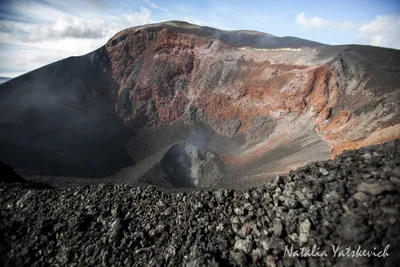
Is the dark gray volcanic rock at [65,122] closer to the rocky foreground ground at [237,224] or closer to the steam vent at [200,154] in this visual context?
the steam vent at [200,154]

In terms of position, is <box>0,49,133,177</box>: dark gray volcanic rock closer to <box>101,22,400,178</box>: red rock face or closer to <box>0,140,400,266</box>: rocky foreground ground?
<box>101,22,400,178</box>: red rock face

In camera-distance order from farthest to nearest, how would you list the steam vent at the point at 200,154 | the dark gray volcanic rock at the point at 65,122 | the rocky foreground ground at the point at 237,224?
the dark gray volcanic rock at the point at 65,122, the steam vent at the point at 200,154, the rocky foreground ground at the point at 237,224

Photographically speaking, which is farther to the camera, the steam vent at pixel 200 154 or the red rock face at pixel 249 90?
the red rock face at pixel 249 90

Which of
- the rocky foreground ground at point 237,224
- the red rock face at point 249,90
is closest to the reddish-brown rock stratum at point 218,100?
the red rock face at point 249,90

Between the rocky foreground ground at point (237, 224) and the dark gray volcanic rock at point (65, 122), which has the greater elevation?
the rocky foreground ground at point (237, 224)

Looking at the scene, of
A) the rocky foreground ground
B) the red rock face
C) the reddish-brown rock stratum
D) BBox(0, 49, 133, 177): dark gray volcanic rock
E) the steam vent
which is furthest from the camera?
BBox(0, 49, 133, 177): dark gray volcanic rock

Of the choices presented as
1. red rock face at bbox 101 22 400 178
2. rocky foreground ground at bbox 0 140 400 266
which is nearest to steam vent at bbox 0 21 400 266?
rocky foreground ground at bbox 0 140 400 266

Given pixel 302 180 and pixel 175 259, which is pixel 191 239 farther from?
pixel 302 180

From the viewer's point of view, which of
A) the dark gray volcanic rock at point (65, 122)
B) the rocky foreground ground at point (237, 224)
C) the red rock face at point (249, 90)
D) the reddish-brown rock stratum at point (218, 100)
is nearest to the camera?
the rocky foreground ground at point (237, 224)
